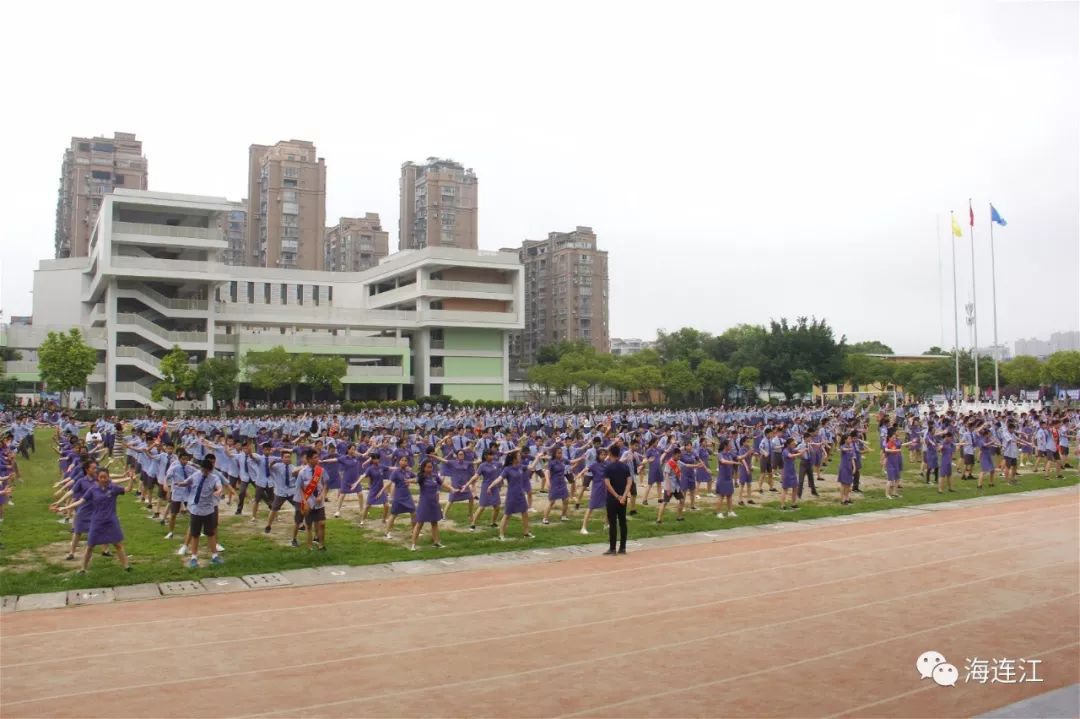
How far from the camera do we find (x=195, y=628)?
879 centimetres

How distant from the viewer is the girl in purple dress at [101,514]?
36.1ft

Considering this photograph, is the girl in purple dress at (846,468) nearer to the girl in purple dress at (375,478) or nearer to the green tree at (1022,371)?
the girl in purple dress at (375,478)

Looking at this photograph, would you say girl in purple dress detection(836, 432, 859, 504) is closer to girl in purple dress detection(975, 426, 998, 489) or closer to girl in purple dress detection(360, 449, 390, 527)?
girl in purple dress detection(975, 426, 998, 489)

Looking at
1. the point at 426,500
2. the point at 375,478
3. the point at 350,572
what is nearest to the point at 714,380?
the point at 375,478

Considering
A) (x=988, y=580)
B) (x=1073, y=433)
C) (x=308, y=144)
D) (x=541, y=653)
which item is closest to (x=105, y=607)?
(x=541, y=653)

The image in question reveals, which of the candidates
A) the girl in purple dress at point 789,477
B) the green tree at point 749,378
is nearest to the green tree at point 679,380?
the green tree at point 749,378

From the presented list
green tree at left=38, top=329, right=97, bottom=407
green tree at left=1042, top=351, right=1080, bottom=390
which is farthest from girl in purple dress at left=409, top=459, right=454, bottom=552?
green tree at left=1042, top=351, right=1080, bottom=390

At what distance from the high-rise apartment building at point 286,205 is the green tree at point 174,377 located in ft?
123

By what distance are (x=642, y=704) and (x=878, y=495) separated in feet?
49.7

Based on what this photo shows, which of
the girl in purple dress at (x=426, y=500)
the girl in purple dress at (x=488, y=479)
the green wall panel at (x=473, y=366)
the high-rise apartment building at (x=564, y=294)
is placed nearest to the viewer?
the girl in purple dress at (x=426, y=500)

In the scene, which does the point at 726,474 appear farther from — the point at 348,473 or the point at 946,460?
the point at 348,473

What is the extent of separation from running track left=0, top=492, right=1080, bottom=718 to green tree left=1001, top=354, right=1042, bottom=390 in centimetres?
6823

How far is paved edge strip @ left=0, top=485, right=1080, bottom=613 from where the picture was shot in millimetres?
10047

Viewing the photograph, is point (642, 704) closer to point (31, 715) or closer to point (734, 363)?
point (31, 715)
